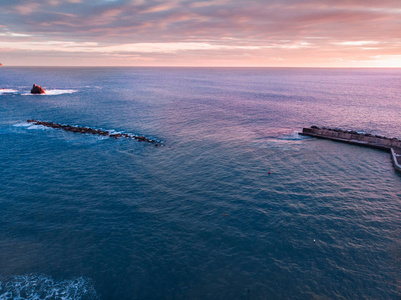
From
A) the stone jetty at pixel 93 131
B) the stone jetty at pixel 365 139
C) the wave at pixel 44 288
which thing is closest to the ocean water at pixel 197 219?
the wave at pixel 44 288

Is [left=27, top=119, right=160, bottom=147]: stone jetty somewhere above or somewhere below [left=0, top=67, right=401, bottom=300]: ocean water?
above

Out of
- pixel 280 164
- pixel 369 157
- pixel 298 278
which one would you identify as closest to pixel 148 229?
pixel 298 278

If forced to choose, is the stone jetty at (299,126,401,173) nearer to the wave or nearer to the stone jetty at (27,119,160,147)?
the stone jetty at (27,119,160,147)

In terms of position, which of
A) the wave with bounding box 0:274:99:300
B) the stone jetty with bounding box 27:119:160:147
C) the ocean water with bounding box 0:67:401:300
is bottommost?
the wave with bounding box 0:274:99:300

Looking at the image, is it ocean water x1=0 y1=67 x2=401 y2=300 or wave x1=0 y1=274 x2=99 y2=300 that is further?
ocean water x1=0 y1=67 x2=401 y2=300

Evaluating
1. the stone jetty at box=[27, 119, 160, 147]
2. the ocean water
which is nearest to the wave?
the ocean water

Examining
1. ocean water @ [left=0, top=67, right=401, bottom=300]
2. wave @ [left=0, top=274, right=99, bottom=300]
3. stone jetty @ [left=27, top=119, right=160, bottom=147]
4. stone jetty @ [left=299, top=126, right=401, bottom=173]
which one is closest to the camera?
wave @ [left=0, top=274, right=99, bottom=300]

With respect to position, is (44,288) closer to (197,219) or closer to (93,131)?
(197,219)

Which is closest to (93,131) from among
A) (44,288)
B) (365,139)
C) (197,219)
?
(197,219)
